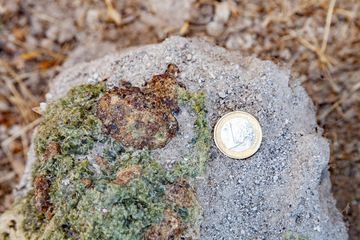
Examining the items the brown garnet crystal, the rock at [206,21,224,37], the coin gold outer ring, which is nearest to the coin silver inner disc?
the coin gold outer ring

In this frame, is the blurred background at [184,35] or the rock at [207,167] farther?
the blurred background at [184,35]

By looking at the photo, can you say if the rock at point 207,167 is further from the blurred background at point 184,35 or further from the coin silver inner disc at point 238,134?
the blurred background at point 184,35

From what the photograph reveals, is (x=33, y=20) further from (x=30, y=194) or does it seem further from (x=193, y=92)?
(x=193, y=92)

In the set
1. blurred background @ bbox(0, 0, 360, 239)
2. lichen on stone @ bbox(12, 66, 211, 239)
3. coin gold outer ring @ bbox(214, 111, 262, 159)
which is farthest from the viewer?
blurred background @ bbox(0, 0, 360, 239)

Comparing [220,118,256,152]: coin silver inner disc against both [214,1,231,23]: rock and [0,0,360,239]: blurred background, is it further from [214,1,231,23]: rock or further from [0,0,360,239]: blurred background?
[214,1,231,23]: rock

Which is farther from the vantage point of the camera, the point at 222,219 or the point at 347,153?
the point at 347,153

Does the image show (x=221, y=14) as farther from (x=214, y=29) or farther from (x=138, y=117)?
(x=138, y=117)

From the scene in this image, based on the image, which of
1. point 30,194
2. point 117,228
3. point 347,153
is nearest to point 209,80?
point 117,228

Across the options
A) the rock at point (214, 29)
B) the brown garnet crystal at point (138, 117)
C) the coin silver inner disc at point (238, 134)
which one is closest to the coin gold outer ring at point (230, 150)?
the coin silver inner disc at point (238, 134)
